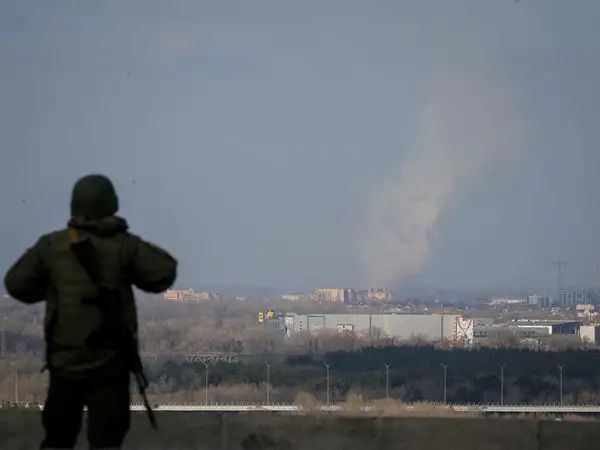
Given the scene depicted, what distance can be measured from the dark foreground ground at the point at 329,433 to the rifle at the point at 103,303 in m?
2.73

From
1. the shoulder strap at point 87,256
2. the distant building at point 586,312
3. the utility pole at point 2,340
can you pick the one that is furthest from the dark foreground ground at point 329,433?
the distant building at point 586,312

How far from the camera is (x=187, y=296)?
113750 millimetres

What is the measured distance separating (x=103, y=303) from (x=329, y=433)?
3145 millimetres

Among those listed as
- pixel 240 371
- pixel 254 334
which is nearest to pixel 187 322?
pixel 254 334

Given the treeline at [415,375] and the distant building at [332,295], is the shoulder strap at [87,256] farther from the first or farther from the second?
the distant building at [332,295]

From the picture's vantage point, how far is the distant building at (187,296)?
98.1m

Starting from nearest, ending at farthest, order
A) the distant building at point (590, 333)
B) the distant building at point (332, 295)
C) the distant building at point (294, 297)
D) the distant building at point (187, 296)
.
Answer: the distant building at point (187, 296) < the distant building at point (590, 333) < the distant building at point (294, 297) < the distant building at point (332, 295)

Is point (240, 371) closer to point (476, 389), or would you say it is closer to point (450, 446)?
point (476, 389)

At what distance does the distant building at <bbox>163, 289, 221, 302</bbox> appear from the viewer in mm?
98125

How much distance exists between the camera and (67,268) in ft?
18.0

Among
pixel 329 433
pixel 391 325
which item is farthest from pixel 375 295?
pixel 329 433

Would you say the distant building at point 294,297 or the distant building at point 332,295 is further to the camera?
the distant building at point 332,295

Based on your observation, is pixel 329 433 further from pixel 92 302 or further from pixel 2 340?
pixel 2 340

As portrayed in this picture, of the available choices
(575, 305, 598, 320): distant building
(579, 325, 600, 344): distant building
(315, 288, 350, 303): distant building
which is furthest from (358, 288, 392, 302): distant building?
(579, 325, 600, 344): distant building
